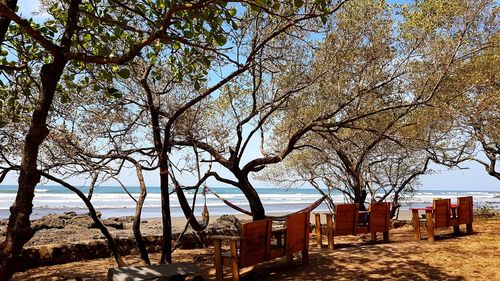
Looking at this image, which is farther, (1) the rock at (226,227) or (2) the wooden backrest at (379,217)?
(1) the rock at (226,227)

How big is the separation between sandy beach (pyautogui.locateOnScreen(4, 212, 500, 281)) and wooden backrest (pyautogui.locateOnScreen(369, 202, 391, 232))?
0.76 m

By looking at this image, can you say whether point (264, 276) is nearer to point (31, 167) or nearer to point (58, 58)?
point (31, 167)

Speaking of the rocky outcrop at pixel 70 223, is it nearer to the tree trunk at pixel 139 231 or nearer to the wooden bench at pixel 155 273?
the tree trunk at pixel 139 231

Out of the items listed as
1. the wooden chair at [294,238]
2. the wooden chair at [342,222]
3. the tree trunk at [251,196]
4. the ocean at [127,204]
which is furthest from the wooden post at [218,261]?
the ocean at [127,204]

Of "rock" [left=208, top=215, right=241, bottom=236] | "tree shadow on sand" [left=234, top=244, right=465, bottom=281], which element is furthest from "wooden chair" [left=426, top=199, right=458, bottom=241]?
"rock" [left=208, top=215, right=241, bottom=236]

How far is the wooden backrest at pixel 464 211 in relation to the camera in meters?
9.33

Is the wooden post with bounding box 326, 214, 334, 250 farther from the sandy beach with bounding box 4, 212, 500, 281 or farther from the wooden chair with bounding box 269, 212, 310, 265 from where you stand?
the wooden chair with bounding box 269, 212, 310, 265

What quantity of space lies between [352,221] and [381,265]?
88.0 inches

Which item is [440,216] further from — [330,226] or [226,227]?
[226,227]

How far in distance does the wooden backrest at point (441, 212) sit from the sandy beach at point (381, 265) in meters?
0.33

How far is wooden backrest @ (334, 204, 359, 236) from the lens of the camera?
26.8ft

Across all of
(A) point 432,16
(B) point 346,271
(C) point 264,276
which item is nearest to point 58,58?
(C) point 264,276

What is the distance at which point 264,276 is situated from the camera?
6047 mm

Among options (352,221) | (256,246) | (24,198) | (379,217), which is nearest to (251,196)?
(352,221)
